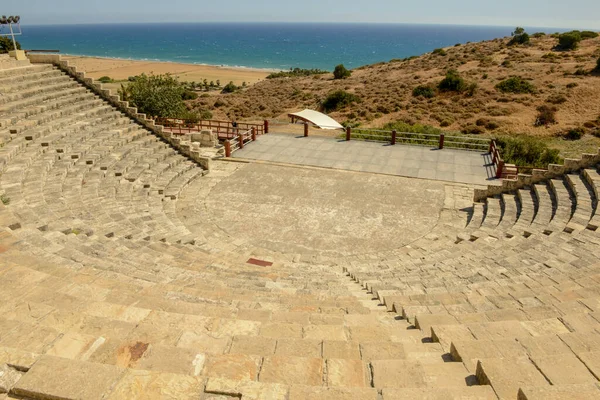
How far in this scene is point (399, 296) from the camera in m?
7.59

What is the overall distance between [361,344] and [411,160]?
1573cm

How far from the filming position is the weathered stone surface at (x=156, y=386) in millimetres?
3451

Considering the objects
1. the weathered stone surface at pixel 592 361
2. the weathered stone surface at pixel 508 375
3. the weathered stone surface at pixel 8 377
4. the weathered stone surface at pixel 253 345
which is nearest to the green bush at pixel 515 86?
the weathered stone surface at pixel 592 361

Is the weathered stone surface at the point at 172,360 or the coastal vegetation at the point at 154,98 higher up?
the coastal vegetation at the point at 154,98

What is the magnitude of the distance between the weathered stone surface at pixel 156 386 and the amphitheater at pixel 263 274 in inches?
0.6

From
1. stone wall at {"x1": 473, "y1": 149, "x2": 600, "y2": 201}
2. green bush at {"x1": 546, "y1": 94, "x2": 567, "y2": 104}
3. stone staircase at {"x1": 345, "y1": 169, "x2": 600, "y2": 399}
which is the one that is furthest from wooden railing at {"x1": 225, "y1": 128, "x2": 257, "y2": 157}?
green bush at {"x1": 546, "y1": 94, "x2": 567, "y2": 104}

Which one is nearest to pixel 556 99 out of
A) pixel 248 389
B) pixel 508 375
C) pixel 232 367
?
pixel 508 375

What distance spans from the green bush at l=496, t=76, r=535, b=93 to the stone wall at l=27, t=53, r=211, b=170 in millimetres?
37552

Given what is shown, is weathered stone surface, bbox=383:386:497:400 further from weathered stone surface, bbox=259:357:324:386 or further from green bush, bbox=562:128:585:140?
green bush, bbox=562:128:585:140

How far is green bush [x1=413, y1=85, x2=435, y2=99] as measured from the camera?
4441 cm

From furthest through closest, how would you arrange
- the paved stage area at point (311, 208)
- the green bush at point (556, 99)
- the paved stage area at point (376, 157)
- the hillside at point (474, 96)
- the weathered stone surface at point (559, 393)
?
the green bush at point (556, 99) < the hillside at point (474, 96) < the paved stage area at point (376, 157) < the paved stage area at point (311, 208) < the weathered stone surface at point (559, 393)

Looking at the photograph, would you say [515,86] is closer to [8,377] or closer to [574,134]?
[574,134]

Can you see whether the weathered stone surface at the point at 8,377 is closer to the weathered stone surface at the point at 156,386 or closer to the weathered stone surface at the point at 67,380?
the weathered stone surface at the point at 67,380

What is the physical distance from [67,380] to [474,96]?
46.7m
